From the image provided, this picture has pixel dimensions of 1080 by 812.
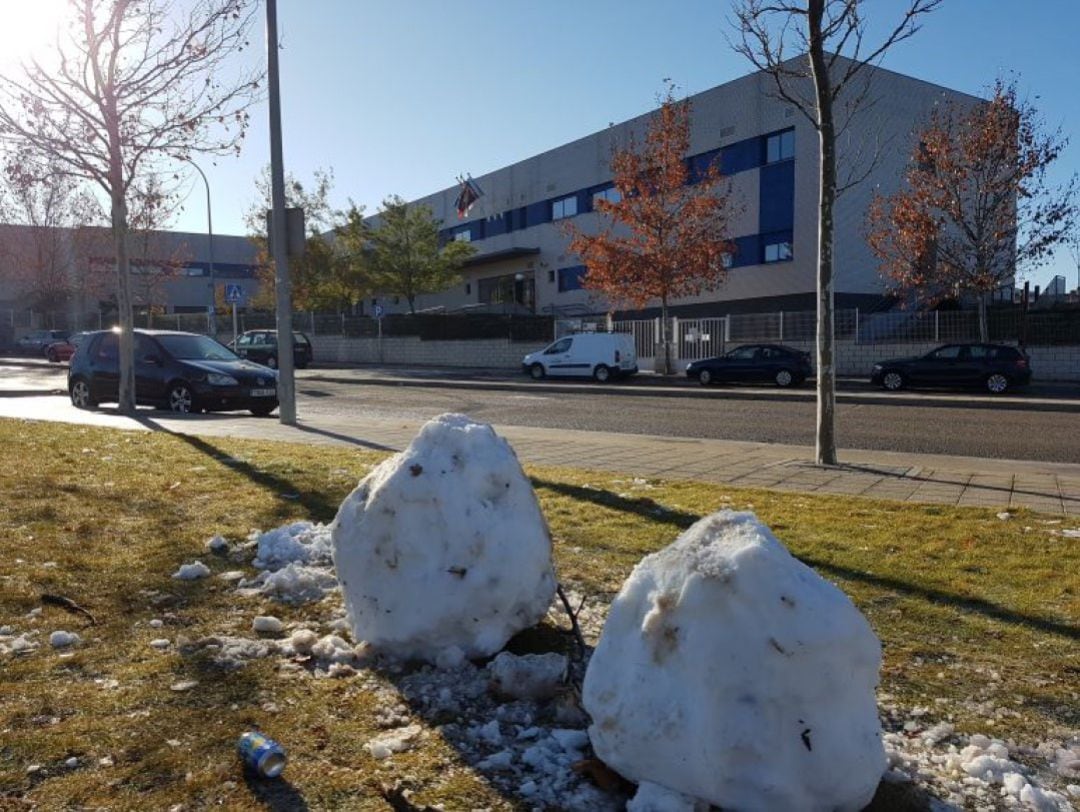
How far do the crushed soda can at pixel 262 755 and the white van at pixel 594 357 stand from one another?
2644cm

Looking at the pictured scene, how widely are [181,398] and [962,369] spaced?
19.0 meters

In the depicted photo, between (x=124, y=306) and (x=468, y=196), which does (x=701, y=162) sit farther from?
(x=124, y=306)

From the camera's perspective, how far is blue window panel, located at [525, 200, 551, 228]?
165 feet

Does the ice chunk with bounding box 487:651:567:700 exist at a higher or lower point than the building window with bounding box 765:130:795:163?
lower

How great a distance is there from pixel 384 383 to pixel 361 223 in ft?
75.0

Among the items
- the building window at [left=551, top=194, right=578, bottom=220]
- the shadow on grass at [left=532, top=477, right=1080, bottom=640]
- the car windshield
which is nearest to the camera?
the shadow on grass at [left=532, top=477, right=1080, bottom=640]

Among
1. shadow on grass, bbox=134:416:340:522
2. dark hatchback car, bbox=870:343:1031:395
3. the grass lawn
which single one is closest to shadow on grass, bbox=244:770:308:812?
the grass lawn

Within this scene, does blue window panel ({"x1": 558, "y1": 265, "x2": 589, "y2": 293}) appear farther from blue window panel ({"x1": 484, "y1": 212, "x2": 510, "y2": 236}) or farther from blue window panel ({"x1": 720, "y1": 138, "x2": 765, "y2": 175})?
blue window panel ({"x1": 720, "y1": 138, "x2": 765, "y2": 175})

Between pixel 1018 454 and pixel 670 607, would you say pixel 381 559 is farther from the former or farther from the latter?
pixel 1018 454


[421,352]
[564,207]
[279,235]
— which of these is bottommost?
[421,352]

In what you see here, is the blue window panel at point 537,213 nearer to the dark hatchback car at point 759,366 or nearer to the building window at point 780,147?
the building window at point 780,147

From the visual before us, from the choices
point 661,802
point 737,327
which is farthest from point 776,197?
point 661,802

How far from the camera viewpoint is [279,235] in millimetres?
13000

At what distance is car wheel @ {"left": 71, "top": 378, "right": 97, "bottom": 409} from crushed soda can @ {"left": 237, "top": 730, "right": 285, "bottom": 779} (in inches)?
614
